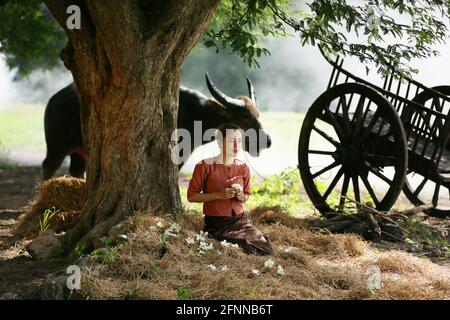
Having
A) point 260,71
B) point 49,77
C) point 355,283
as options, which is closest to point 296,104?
point 260,71

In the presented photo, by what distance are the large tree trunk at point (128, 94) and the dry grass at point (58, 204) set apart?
91cm

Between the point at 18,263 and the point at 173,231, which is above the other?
the point at 173,231

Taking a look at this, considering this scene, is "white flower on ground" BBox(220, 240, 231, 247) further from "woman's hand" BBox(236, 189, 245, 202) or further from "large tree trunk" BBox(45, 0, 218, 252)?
"large tree trunk" BBox(45, 0, 218, 252)

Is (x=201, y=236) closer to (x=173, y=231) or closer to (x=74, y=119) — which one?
(x=173, y=231)

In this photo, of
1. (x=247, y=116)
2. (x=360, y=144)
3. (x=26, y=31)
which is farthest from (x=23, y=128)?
(x=360, y=144)

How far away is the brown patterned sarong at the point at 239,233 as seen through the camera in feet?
20.8

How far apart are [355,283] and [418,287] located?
1.65 ft

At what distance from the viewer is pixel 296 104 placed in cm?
2553

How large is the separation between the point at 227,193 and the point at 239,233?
46 cm

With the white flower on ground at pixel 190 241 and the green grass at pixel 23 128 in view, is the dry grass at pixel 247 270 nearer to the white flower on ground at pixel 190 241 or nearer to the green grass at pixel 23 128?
the white flower on ground at pixel 190 241

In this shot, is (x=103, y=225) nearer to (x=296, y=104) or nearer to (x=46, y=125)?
(x=46, y=125)

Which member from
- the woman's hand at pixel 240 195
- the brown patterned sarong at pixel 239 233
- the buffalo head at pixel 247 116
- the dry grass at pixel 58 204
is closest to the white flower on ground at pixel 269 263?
the brown patterned sarong at pixel 239 233

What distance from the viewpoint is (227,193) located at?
6.15m

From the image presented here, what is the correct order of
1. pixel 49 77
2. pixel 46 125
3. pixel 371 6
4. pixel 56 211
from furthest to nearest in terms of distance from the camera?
pixel 49 77 → pixel 46 125 → pixel 56 211 → pixel 371 6
